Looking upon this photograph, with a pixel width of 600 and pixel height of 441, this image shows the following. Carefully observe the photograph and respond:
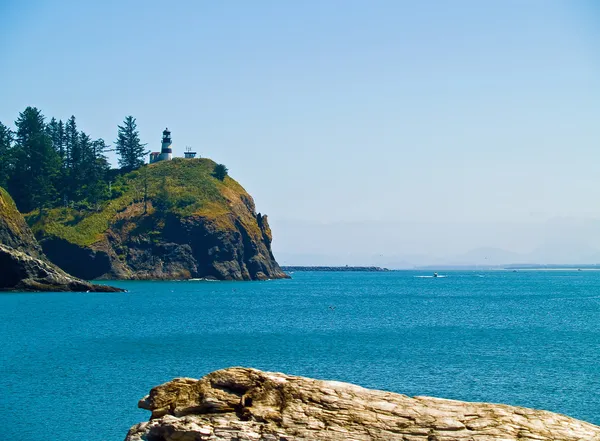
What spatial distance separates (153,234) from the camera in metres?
179

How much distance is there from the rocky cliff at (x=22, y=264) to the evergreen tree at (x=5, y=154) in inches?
1542

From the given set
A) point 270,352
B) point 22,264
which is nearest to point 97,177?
point 22,264

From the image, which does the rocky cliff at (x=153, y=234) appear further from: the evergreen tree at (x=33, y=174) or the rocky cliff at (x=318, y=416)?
the rocky cliff at (x=318, y=416)

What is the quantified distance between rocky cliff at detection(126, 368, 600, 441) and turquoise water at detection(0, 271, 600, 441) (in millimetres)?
11835

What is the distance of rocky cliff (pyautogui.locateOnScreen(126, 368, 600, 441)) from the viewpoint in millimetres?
18484

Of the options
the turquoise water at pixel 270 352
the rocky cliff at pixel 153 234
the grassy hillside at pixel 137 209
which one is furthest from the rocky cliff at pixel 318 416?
the grassy hillside at pixel 137 209

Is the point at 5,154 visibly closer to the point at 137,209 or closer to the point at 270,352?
the point at 137,209

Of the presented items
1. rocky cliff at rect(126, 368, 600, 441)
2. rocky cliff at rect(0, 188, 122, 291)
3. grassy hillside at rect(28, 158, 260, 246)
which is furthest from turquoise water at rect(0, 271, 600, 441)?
grassy hillside at rect(28, 158, 260, 246)

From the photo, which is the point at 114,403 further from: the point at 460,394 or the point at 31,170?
the point at 31,170

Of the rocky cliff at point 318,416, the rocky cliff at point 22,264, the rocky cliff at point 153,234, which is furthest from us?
the rocky cliff at point 153,234

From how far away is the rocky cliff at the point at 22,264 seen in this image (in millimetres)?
120438

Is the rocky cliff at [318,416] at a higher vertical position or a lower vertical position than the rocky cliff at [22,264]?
lower

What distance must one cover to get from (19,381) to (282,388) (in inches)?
1182

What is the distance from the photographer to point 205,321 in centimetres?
8825
